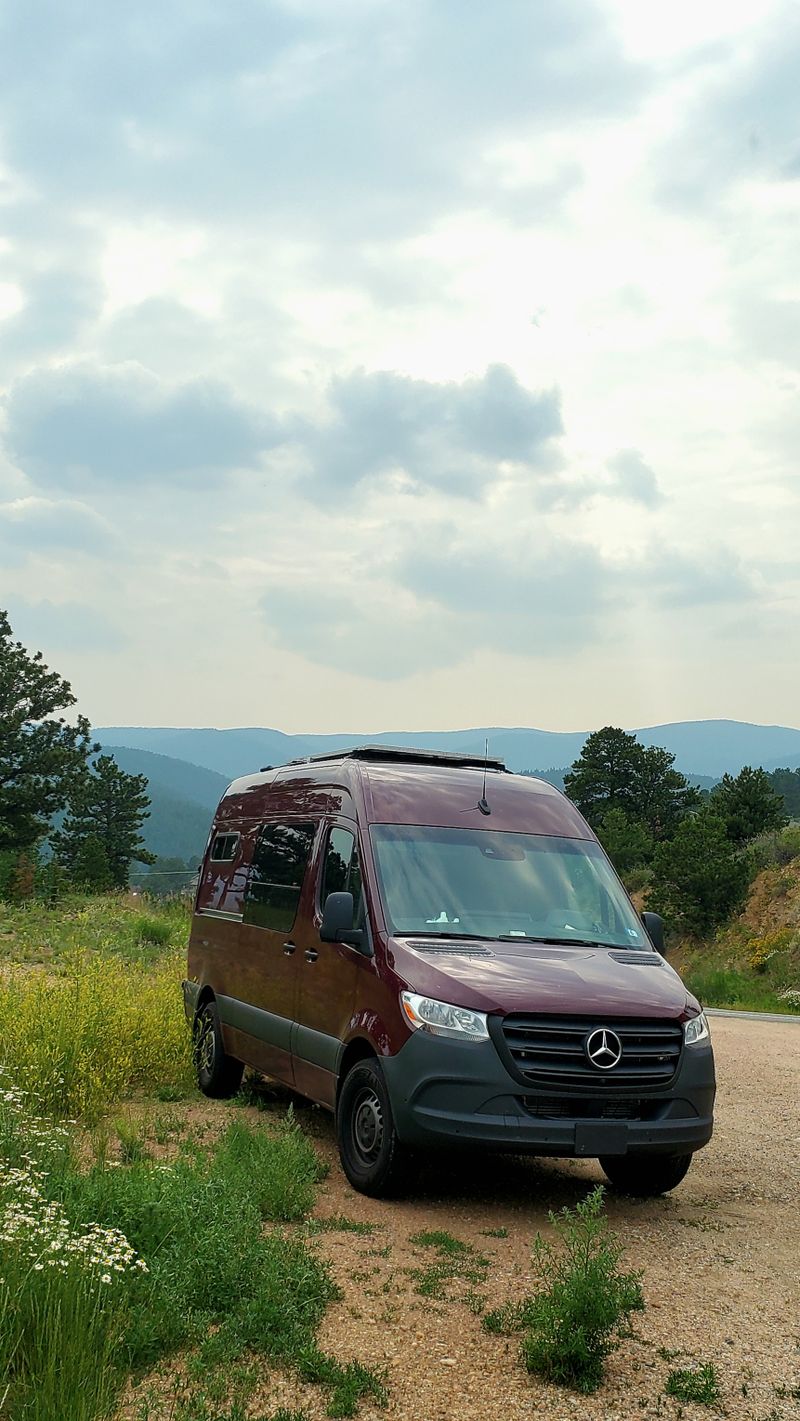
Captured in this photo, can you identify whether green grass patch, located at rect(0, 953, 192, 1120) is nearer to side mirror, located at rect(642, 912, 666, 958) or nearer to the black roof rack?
the black roof rack

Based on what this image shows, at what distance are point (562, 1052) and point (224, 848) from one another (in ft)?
16.4

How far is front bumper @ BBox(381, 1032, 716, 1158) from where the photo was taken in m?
6.23

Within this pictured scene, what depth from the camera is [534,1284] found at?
514 centimetres

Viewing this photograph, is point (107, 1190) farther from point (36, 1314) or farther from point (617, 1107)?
point (617, 1107)

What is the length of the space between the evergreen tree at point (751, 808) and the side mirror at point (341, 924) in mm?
41012

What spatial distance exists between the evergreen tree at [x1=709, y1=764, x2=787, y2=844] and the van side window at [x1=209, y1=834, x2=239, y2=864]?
124 feet

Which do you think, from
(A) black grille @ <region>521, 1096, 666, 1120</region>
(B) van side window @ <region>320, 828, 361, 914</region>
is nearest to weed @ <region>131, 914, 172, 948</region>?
(B) van side window @ <region>320, 828, 361, 914</region>

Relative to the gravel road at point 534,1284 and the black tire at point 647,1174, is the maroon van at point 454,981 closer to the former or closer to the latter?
the black tire at point 647,1174

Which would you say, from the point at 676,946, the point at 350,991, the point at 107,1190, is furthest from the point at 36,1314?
the point at 676,946

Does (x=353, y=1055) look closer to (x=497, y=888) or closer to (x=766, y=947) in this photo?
(x=497, y=888)

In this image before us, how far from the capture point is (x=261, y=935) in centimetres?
905

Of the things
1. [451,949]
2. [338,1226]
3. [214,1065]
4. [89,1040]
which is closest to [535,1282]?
[338,1226]

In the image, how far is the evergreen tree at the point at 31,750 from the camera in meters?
57.0

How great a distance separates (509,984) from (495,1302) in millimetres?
1649
